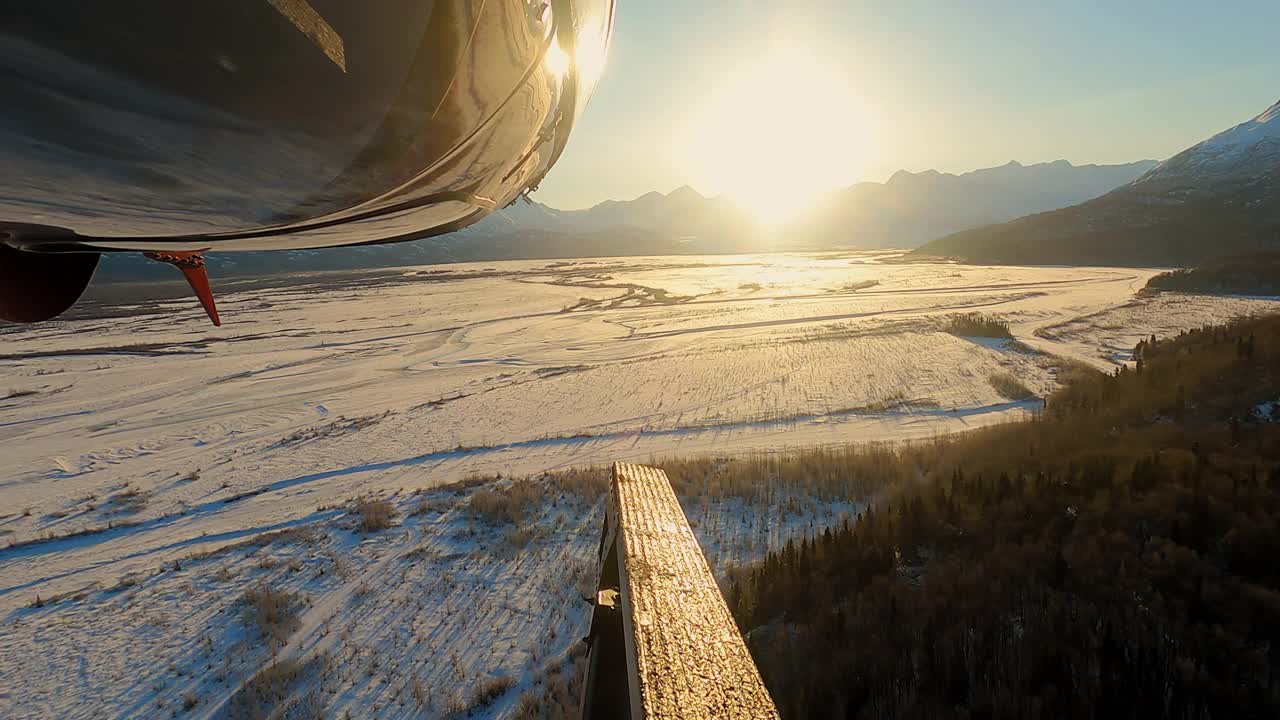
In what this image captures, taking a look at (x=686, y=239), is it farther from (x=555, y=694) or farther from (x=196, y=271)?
(x=196, y=271)

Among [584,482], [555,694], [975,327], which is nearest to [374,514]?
[584,482]

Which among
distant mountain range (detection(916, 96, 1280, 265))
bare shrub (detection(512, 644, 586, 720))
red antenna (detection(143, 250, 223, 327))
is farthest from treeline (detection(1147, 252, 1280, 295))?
red antenna (detection(143, 250, 223, 327))

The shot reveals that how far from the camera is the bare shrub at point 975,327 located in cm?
2027

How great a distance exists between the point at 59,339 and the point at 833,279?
48063 millimetres

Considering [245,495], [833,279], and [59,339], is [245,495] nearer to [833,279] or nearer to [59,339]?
[59,339]

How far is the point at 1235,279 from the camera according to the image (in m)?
27.8

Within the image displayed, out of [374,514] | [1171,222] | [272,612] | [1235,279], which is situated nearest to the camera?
[272,612]

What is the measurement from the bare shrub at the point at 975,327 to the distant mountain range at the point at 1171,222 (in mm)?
34494

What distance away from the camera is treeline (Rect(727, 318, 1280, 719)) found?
2689 mm

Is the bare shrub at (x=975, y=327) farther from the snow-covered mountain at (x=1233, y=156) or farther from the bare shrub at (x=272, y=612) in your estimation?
the snow-covered mountain at (x=1233, y=156)

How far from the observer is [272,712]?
4.38 metres

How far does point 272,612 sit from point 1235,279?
4155cm

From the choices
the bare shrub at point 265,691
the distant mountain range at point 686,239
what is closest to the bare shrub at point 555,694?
the bare shrub at point 265,691

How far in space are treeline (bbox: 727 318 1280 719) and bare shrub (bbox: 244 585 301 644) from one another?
449 cm
